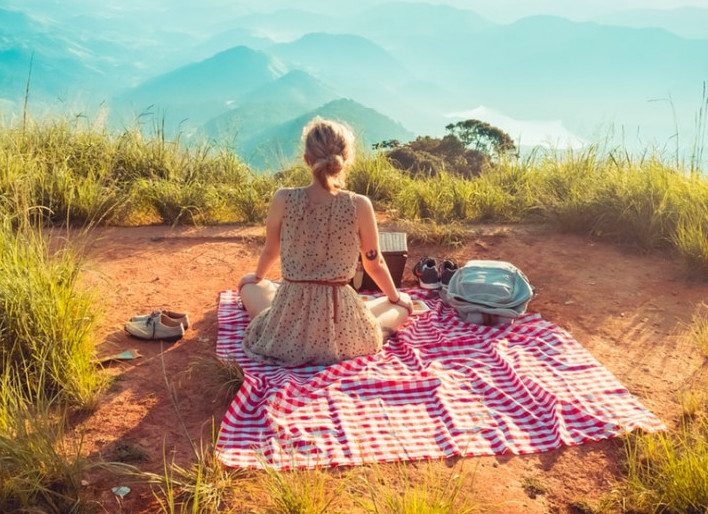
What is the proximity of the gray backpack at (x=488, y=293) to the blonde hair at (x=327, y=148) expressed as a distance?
1.47 meters

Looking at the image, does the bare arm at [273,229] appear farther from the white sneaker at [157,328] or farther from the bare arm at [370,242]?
the white sneaker at [157,328]

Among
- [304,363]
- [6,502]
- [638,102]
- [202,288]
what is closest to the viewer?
[6,502]

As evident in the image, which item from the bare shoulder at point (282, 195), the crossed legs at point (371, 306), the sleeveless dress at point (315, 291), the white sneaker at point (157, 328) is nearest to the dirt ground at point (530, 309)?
the white sneaker at point (157, 328)

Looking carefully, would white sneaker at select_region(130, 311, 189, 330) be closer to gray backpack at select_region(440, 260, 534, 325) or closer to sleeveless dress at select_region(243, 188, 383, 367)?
sleeveless dress at select_region(243, 188, 383, 367)

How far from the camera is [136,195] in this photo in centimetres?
635

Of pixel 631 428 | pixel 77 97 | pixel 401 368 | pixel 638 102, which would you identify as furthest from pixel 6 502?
pixel 638 102

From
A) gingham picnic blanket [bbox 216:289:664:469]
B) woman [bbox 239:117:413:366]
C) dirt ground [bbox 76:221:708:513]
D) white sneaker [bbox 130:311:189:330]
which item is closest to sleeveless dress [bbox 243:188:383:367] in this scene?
woman [bbox 239:117:413:366]

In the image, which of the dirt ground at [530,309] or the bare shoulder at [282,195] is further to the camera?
the bare shoulder at [282,195]

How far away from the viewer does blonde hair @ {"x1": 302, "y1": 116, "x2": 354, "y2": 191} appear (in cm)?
312

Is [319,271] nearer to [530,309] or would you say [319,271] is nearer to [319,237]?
[319,237]

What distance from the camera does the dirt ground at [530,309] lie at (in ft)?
8.56

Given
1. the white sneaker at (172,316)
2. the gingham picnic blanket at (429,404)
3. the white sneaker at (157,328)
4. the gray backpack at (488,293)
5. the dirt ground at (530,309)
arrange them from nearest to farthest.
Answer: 1. the dirt ground at (530,309)
2. the gingham picnic blanket at (429,404)
3. the white sneaker at (157,328)
4. the white sneaker at (172,316)
5. the gray backpack at (488,293)

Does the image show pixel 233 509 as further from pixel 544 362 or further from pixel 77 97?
pixel 77 97

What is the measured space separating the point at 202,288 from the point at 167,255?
0.80 m
